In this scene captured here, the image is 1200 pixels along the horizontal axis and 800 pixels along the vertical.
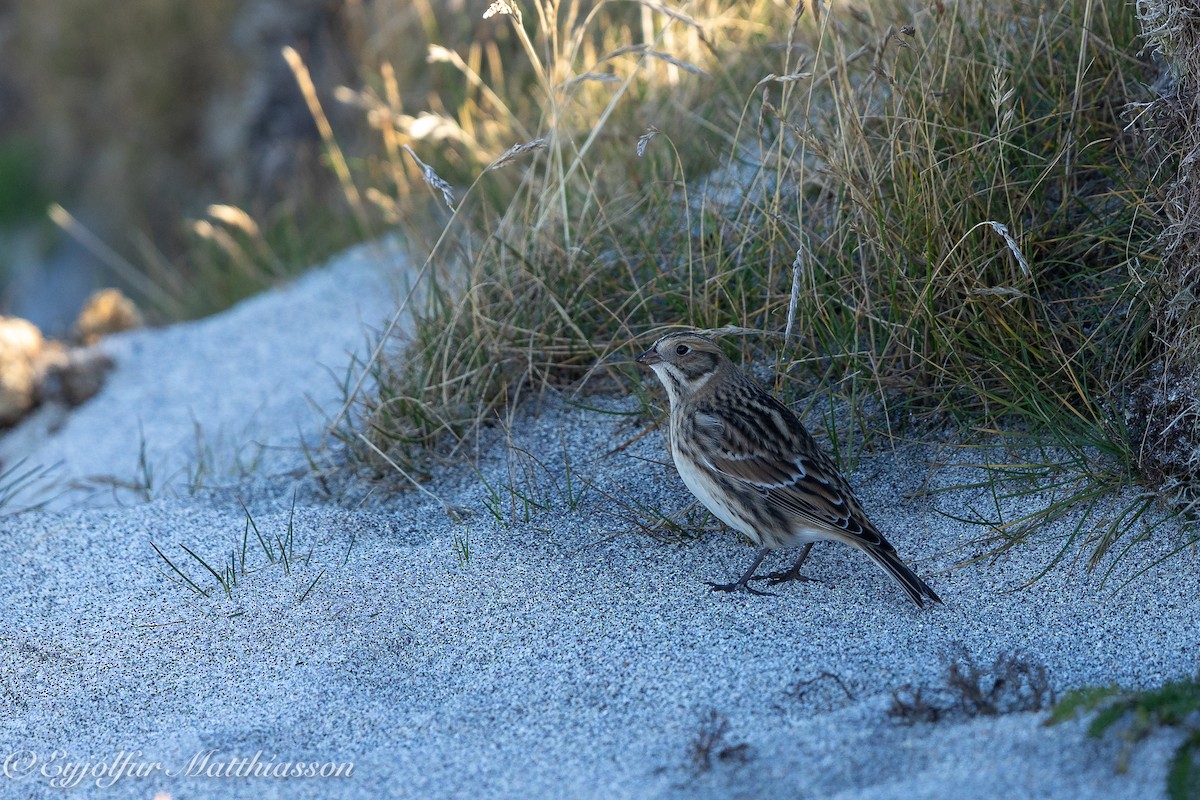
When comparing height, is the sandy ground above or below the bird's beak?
below

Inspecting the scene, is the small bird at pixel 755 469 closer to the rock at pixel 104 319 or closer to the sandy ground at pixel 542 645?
the sandy ground at pixel 542 645

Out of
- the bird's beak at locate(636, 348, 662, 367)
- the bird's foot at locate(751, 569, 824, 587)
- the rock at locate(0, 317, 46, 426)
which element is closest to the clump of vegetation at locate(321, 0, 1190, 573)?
the bird's beak at locate(636, 348, 662, 367)

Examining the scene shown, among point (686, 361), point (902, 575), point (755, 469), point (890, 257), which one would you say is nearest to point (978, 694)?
point (902, 575)

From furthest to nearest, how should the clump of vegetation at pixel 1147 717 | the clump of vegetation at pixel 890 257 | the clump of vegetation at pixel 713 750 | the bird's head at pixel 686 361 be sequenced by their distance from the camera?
1. the bird's head at pixel 686 361
2. the clump of vegetation at pixel 890 257
3. the clump of vegetation at pixel 713 750
4. the clump of vegetation at pixel 1147 717

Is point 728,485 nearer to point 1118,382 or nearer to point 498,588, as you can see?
point 498,588

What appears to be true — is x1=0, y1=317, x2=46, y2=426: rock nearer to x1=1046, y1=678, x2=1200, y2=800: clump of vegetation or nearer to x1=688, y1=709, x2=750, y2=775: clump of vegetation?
x1=688, y1=709, x2=750, y2=775: clump of vegetation

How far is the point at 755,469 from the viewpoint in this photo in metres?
3.71

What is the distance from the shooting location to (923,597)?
348 cm

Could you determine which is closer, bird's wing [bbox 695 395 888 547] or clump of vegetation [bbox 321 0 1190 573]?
bird's wing [bbox 695 395 888 547]

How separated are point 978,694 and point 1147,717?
0.41 m

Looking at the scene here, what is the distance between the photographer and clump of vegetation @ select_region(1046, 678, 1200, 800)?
246 centimetres

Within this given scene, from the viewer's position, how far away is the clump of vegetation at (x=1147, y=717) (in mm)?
2463

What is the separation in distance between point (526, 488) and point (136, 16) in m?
7.64

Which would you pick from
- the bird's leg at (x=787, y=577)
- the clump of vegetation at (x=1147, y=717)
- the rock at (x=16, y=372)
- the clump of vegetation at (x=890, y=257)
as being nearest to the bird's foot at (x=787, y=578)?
the bird's leg at (x=787, y=577)
